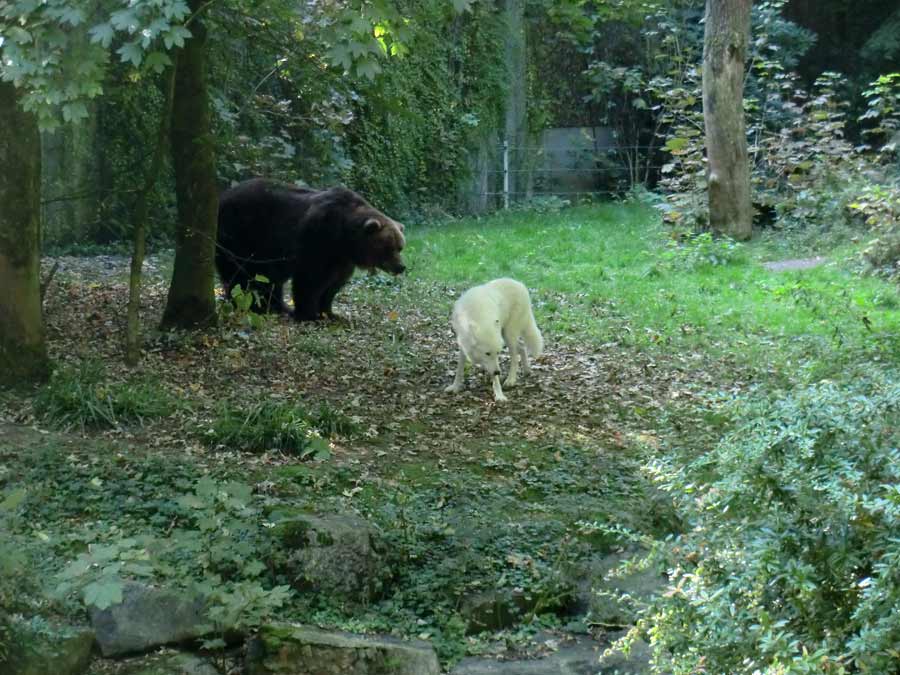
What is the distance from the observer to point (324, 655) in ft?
16.1

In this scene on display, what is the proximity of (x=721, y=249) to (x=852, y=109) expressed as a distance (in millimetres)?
11705

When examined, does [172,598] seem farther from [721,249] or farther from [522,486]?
[721,249]

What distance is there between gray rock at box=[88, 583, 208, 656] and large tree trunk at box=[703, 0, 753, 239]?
13.6m

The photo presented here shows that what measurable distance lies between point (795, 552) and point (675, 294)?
10384 mm

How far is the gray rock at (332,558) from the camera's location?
573cm

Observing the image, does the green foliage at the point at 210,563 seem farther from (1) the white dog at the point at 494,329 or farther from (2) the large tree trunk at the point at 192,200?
(2) the large tree trunk at the point at 192,200

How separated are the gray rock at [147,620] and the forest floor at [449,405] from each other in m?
0.49

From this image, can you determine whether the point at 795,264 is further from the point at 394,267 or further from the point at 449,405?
the point at 449,405

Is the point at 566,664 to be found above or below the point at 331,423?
below

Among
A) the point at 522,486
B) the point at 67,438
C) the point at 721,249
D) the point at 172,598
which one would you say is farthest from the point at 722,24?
the point at 172,598

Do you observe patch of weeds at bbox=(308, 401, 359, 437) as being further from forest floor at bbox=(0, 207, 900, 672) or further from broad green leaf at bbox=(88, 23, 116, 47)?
broad green leaf at bbox=(88, 23, 116, 47)

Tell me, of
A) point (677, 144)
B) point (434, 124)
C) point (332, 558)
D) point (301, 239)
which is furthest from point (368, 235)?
point (434, 124)

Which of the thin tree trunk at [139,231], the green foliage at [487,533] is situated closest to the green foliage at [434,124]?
the thin tree trunk at [139,231]

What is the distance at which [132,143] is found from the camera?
1683 centimetres
